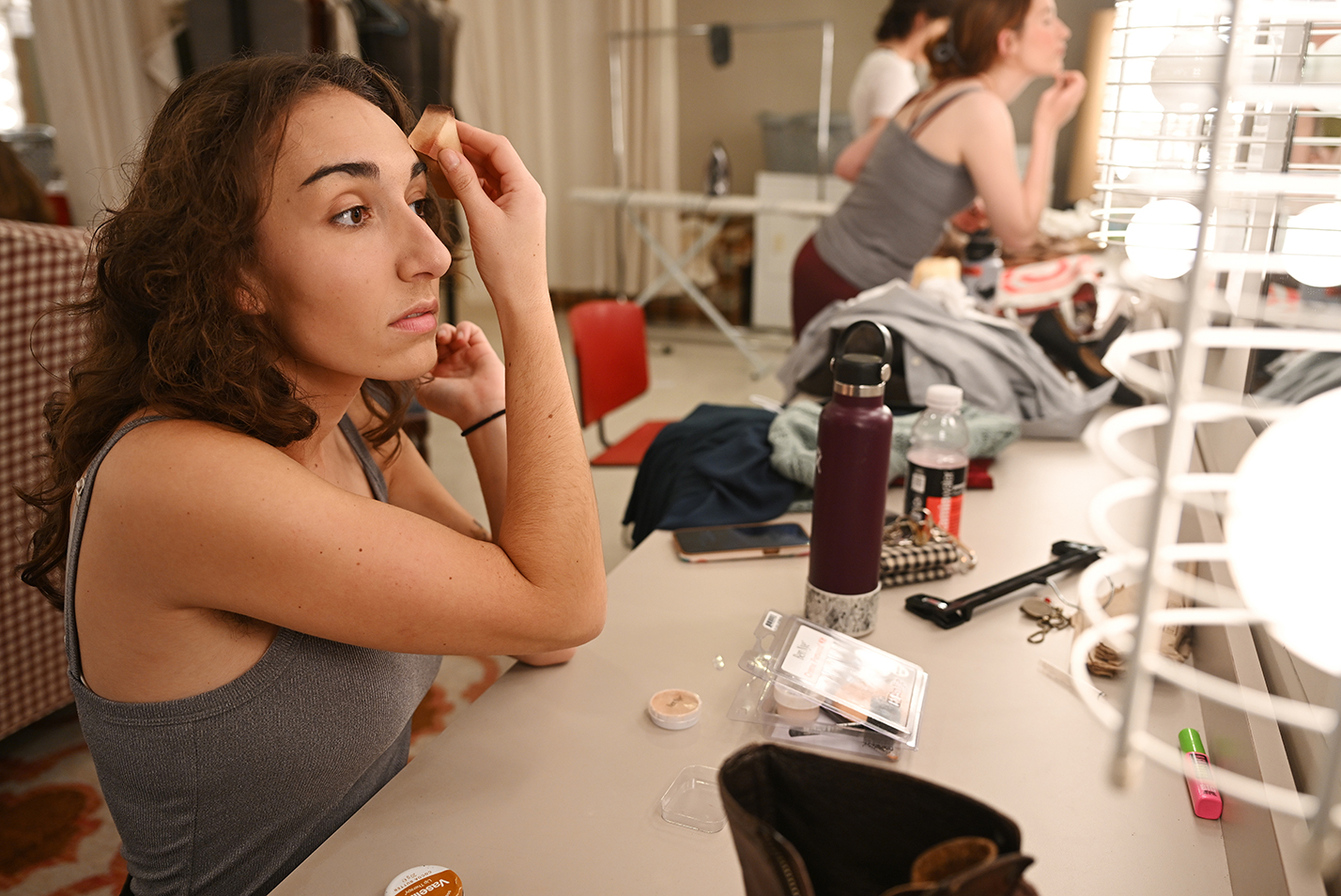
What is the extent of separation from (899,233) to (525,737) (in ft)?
5.75

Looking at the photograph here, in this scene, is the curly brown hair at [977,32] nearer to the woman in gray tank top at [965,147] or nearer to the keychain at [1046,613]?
the woman in gray tank top at [965,147]

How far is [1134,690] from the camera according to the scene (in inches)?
10.6

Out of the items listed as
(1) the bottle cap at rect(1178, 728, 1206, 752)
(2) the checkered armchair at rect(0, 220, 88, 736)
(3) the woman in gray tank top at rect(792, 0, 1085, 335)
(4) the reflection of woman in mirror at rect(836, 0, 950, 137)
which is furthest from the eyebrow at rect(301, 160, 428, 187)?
(4) the reflection of woman in mirror at rect(836, 0, 950, 137)

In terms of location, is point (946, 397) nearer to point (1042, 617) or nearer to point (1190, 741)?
point (1042, 617)

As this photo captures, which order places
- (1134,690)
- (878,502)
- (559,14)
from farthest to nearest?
(559,14) → (878,502) → (1134,690)

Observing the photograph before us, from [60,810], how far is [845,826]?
6.11 feet

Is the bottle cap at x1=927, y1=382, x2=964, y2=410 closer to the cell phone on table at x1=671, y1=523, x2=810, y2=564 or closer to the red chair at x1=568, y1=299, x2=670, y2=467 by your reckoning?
the cell phone on table at x1=671, y1=523, x2=810, y2=564

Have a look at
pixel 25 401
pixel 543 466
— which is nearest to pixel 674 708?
pixel 543 466

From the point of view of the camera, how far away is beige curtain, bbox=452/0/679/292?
214 inches

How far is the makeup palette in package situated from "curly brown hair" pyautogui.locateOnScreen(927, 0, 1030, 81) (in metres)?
1.65

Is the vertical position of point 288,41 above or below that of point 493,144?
above

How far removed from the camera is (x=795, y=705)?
0.87 meters

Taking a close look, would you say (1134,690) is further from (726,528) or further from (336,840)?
(726,528)

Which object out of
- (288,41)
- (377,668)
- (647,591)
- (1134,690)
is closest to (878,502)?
(647,591)
